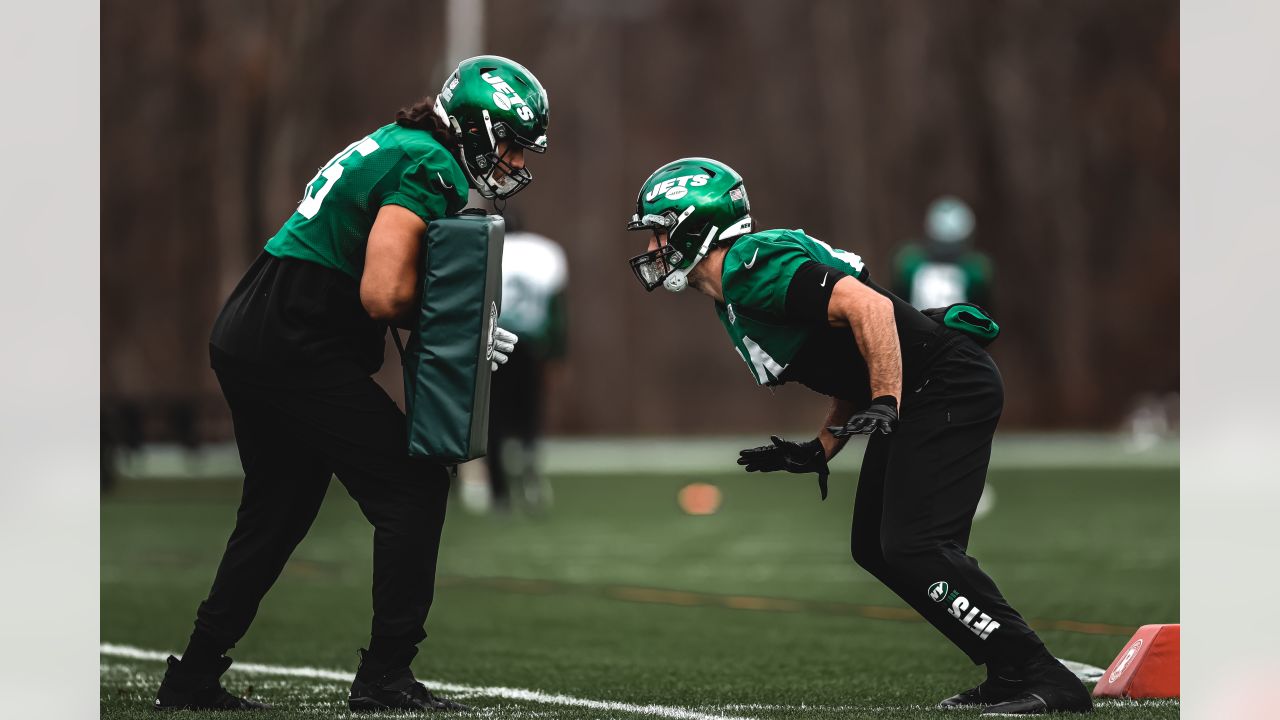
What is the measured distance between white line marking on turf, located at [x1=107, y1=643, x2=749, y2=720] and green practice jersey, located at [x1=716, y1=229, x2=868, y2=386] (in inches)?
40.6

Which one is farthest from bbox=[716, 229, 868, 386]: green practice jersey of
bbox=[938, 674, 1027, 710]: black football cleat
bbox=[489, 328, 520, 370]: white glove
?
bbox=[938, 674, 1027, 710]: black football cleat

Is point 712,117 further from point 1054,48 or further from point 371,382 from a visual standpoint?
point 371,382

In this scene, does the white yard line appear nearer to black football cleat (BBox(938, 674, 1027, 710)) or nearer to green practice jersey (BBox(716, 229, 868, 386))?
black football cleat (BBox(938, 674, 1027, 710))

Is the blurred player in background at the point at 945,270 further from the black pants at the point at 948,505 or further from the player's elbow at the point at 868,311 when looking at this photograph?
the player's elbow at the point at 868,311

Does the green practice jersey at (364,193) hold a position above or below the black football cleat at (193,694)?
above

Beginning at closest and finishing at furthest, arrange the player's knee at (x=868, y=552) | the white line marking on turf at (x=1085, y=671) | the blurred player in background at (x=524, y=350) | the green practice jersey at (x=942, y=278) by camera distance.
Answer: the player's knee at (x=868, y=552) → the white line marking on turf at (x=1085, y=671) → the green practice jersey at (x=942, y=278) → the blurred player in background at (x=524, y=350)

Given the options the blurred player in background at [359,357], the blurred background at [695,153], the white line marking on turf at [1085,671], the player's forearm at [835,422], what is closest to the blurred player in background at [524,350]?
the blurred background at [695,153]

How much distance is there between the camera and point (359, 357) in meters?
5.54

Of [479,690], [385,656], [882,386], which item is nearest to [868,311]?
[882,386]

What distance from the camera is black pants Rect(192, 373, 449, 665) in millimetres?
5320

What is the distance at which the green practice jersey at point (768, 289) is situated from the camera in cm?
534

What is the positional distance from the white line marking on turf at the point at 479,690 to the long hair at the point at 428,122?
1788 mm
